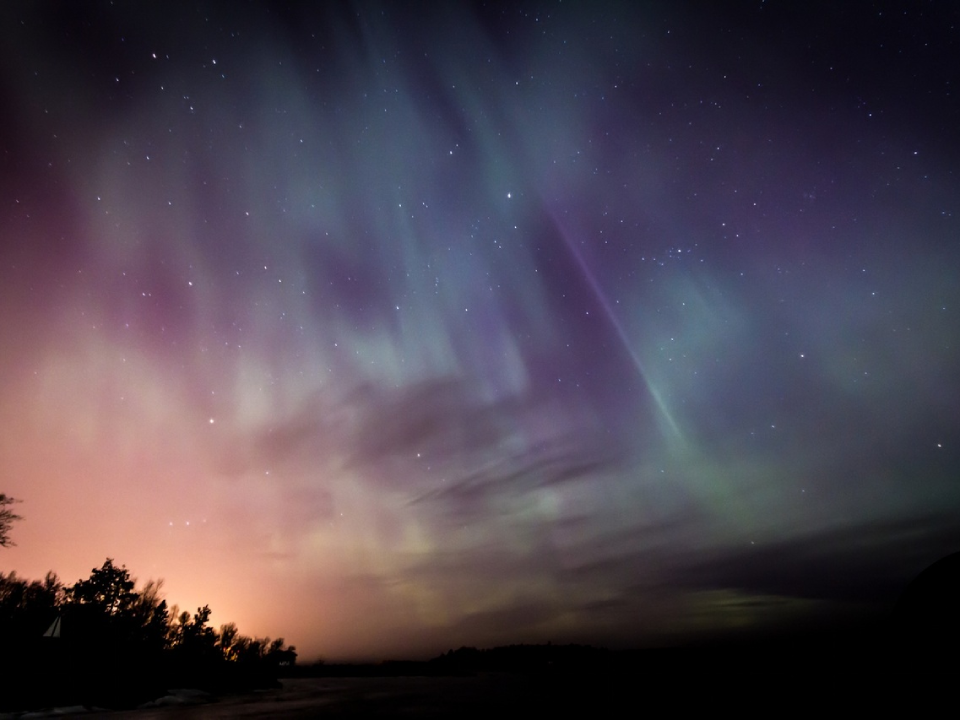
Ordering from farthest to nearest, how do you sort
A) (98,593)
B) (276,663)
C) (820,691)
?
1. (276,663)
2. (98,593)
3. (820,691)

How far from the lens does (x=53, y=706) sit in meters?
43.1

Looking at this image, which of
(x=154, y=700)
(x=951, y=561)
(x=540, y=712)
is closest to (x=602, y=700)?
(x=540, y=712)

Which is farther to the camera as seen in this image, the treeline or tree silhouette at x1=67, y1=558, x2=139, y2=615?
tree silhouette at x1=67, y1=558, x2=139, y2=615

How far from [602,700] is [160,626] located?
5461 centimetres

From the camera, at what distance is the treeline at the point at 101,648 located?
140ft

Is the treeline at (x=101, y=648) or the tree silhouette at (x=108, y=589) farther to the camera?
the tree silhouette at (x=108, y=589)

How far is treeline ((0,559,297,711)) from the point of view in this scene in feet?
140

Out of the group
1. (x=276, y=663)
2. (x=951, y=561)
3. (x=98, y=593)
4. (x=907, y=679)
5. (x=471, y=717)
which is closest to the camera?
(x=471, y=717)

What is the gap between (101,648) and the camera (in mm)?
49219

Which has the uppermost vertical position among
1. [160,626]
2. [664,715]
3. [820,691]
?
[160,626]

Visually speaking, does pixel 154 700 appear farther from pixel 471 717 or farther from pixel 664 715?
pixel 664 715

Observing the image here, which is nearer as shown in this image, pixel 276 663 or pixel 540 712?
pixel 540 712

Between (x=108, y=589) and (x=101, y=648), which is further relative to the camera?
(x=108, y=589)

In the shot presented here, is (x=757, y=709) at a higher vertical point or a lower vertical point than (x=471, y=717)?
lower
